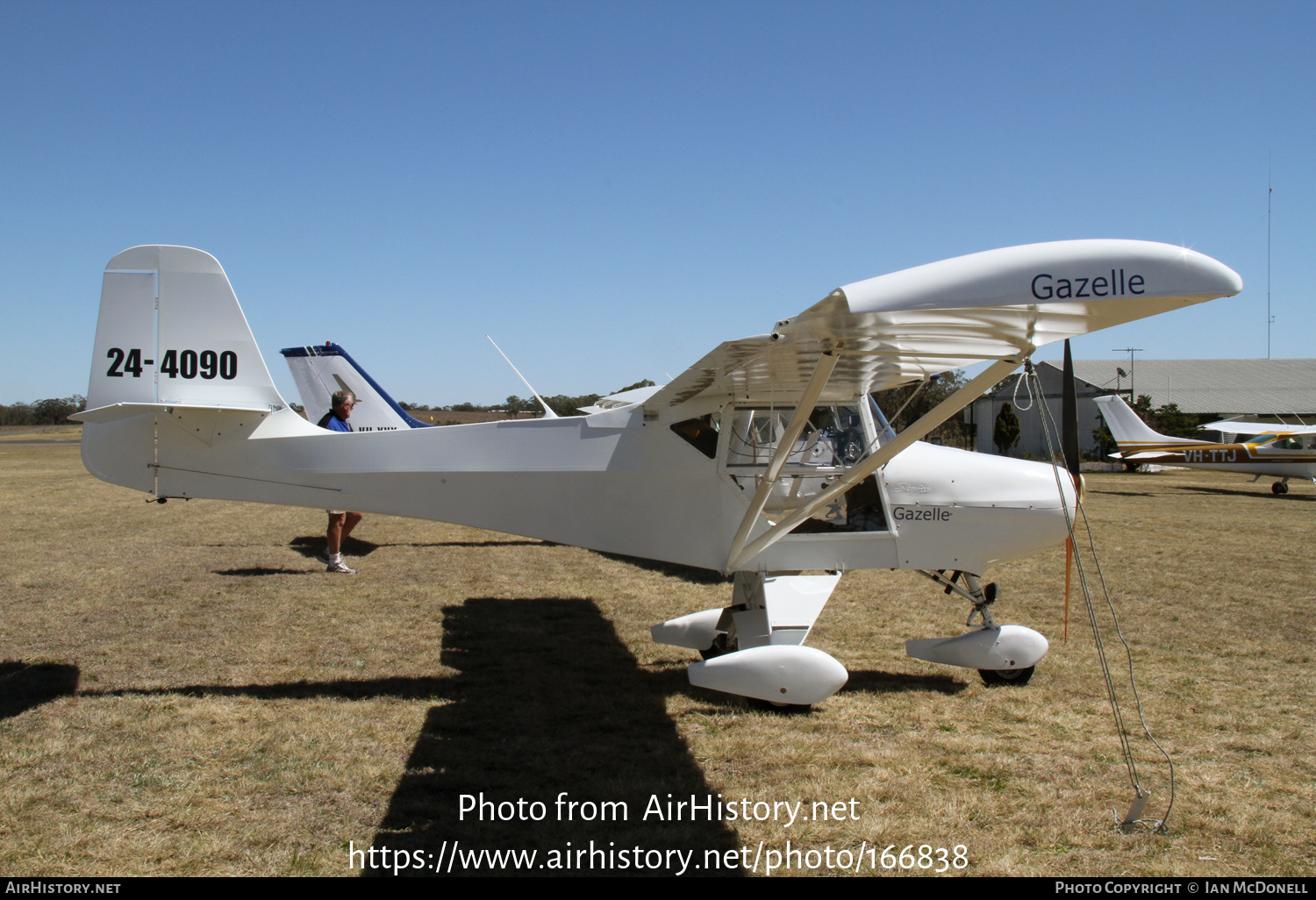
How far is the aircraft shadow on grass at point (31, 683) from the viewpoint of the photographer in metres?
4.72

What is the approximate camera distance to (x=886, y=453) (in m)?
4.47

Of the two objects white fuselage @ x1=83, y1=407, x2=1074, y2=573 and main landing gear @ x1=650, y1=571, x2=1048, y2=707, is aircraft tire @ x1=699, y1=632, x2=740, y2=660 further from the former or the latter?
white fuselage @ x1=83, y1=407, x2=1074, y2=573

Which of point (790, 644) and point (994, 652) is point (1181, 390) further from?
point (790, 644)

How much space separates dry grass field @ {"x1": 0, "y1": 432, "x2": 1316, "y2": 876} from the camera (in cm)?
337

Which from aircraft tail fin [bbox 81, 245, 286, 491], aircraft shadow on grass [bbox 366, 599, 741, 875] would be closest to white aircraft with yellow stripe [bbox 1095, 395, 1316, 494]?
aircraft shadow on grass [bbox 366, 599, 741, 875]

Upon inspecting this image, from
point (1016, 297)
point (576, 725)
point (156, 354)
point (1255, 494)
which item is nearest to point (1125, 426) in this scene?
point (1255, 494)

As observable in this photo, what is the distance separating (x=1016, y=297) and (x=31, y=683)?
6.13 meters

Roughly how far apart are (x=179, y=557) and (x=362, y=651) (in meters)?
5.40

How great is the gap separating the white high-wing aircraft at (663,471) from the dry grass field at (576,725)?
590 millimetres

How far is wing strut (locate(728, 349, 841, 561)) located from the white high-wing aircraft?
20 millimetres

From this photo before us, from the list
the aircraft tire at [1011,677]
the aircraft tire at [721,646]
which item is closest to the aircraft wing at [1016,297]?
the aircraft tire at [1011,677]

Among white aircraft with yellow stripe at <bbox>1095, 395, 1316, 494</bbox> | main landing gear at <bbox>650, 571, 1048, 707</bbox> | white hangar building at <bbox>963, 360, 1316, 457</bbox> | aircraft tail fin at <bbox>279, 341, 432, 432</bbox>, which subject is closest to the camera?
main landing gear at <bbox>650, 571, 1048, 707</bbox>

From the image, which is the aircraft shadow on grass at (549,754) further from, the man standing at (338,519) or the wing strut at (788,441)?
the man standing at (338,519)
